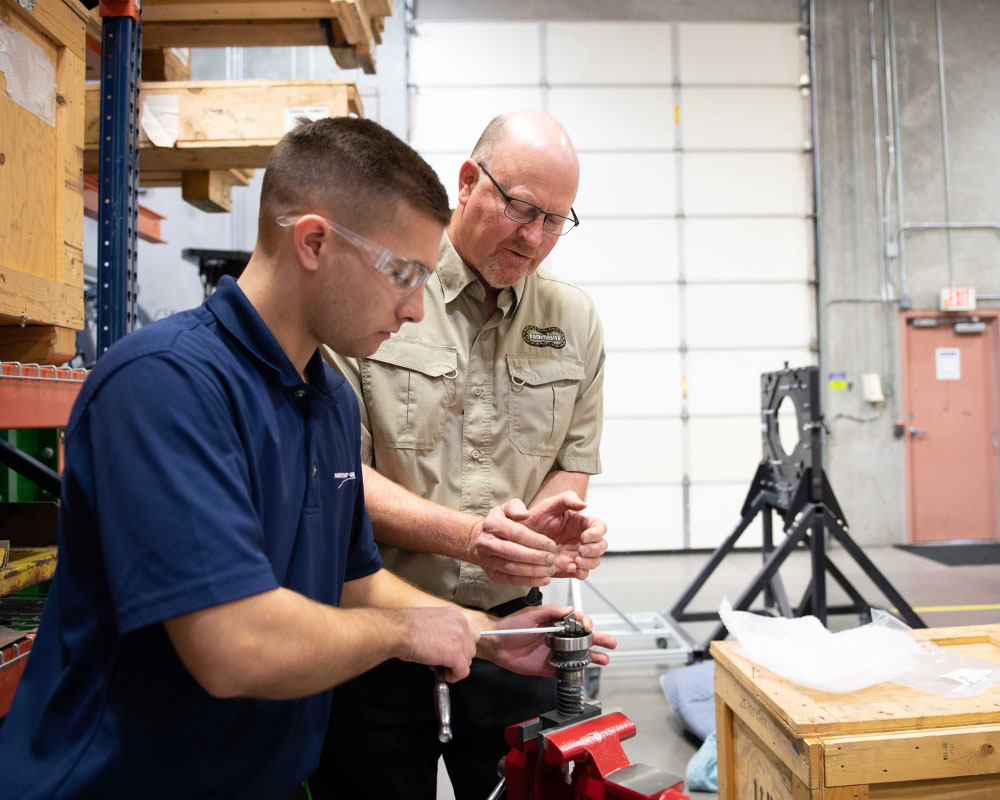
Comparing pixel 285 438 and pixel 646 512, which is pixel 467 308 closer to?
pixel 285 438

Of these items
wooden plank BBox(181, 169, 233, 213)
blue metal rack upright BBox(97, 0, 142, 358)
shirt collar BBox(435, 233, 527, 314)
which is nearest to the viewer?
shirt collar BBox(435, 233, 527, 314)

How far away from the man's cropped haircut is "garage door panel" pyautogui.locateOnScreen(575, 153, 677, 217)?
21.2 feet

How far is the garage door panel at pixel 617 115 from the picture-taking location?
717cm

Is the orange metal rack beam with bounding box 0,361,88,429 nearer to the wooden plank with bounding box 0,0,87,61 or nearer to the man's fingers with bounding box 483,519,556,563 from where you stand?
the wooden plank with bounding box 0,0,87,61

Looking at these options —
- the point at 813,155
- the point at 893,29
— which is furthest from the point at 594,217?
the point at 893,29

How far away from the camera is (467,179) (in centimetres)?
155

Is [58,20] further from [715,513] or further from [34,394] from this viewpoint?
[715,513]

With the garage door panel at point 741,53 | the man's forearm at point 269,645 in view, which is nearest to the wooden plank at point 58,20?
the man's forearm at point 269,645

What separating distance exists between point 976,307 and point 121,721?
857 cm

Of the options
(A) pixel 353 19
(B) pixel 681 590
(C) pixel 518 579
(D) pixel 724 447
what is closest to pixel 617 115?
(D) pixel 724 447

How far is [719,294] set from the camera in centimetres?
721

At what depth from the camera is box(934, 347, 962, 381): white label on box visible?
7332mm

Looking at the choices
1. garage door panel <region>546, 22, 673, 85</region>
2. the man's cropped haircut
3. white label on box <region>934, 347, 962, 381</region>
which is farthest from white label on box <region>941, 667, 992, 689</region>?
garage door panel <region>546, 22, 673, 85</region>

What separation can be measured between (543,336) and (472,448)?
0.30 metres
